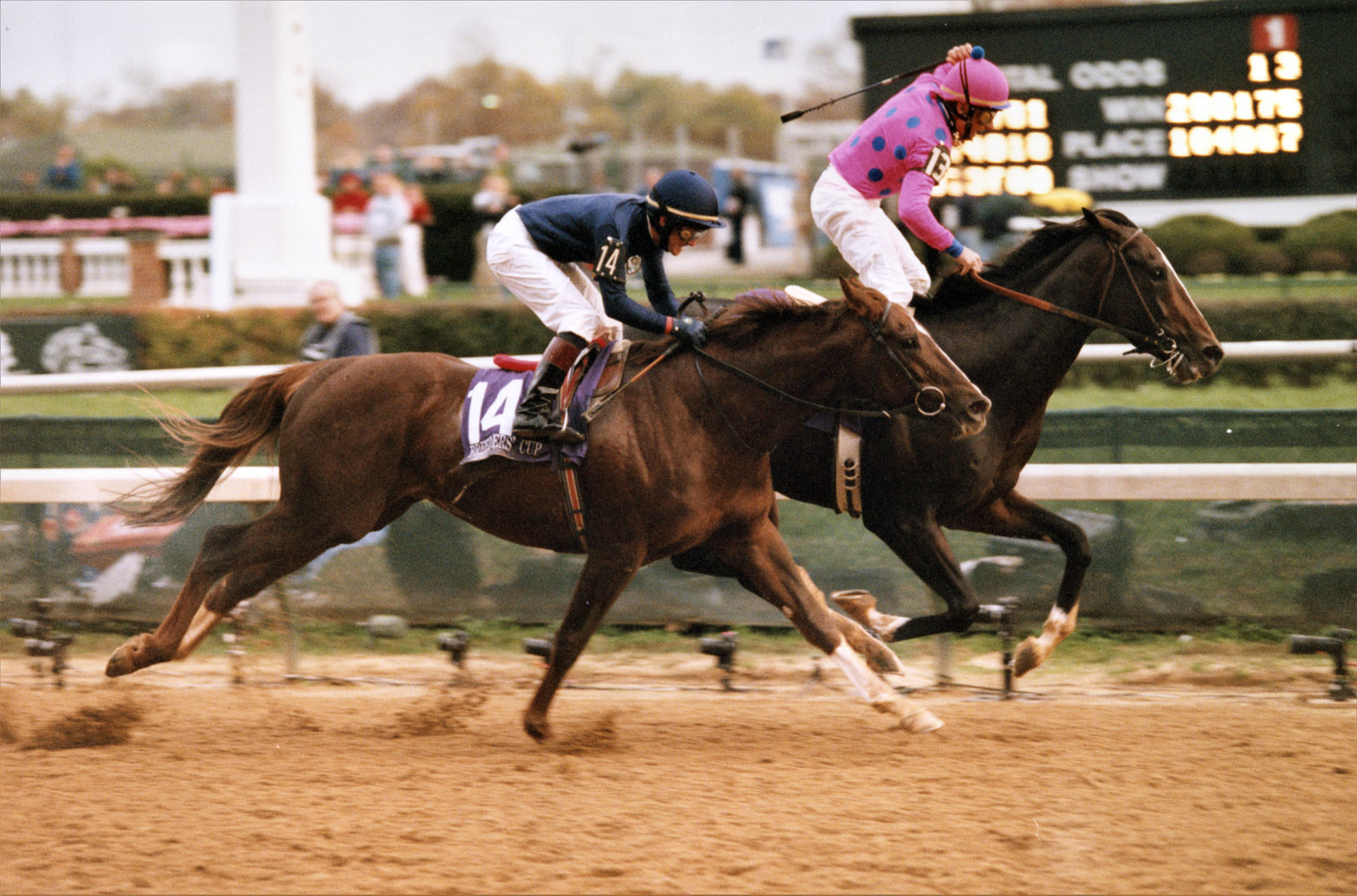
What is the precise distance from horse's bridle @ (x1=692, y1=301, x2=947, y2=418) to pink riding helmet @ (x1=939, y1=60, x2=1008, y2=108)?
107cm

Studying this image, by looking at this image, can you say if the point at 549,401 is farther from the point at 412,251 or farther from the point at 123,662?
the point at 412,251

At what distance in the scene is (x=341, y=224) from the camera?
1543cm

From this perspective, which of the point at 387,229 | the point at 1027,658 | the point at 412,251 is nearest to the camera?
the point at 1027,658

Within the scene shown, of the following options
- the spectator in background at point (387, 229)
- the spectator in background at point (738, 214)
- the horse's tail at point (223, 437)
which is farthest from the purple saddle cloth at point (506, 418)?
the spectator in background at point (738, 214)

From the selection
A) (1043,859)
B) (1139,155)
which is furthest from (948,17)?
(1043,859)

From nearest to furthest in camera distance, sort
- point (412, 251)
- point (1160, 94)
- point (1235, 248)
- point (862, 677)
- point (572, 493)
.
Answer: point (862, 677)
point (572, 493)
point (1160, 94)
point (1235, 248)
point (412, 251)

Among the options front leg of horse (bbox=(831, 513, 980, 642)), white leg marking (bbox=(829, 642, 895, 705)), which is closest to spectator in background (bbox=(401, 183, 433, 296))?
front leg of horse (bbox=(831, 513, 980, 642))

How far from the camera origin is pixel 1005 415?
206 inches

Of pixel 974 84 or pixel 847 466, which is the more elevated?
pixel 974 84

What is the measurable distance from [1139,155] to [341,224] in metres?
8.97

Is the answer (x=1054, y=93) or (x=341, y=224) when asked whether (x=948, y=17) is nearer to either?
(x=1054, y=93)

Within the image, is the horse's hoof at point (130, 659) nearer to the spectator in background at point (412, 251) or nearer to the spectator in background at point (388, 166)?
the spectator in background at point (412, 251)

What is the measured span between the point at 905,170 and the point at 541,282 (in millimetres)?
1479

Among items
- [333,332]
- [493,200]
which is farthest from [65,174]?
[333,332]
